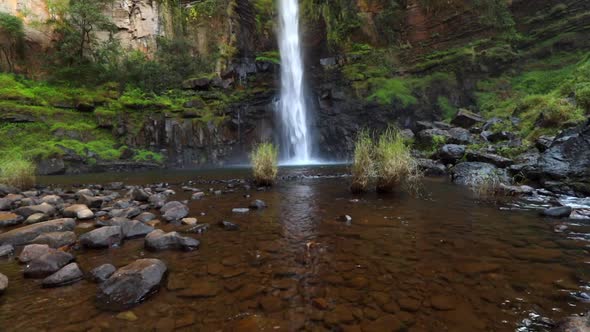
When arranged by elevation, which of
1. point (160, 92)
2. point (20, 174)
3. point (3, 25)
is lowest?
point (20, 174)

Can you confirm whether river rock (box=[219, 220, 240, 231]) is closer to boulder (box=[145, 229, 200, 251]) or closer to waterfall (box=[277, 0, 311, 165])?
boulder (box=[145, 229, 200, 251])

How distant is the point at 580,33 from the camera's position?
2150cm

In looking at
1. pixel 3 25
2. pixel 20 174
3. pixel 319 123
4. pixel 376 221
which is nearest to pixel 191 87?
pixel 319 123

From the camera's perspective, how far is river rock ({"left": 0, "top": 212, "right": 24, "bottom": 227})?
5.30 m

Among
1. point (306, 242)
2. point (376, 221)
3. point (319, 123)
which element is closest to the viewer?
point (306, 242)

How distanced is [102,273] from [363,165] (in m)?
6.10

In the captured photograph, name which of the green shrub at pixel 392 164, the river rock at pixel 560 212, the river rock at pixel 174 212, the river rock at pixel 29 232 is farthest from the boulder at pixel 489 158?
the river rock at pixel 29 232

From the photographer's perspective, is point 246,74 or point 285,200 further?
point 246,74

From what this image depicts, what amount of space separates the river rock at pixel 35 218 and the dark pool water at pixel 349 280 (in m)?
2.24

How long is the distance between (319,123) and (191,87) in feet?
41.3

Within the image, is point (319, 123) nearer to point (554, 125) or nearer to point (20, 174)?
point (554, 125)

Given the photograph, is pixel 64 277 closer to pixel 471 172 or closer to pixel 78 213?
pixel 78 213

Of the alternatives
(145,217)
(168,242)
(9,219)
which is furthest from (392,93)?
(9,219)

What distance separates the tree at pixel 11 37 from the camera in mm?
25016
